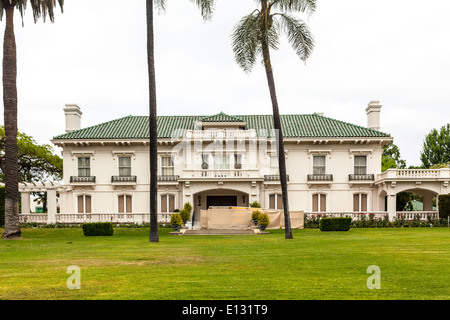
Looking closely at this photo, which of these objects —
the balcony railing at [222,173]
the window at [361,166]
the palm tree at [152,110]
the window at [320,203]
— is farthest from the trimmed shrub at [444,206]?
the palm tree at [152,110]

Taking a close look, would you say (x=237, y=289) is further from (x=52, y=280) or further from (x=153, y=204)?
(x=153, y=204)

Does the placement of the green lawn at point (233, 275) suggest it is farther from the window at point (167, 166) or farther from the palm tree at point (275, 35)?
the window at point (167, 166)

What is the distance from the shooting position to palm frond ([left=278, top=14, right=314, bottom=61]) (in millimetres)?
22094

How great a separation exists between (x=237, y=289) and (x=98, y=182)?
32686 mm

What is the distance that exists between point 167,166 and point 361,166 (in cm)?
1734

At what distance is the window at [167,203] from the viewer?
38.2m

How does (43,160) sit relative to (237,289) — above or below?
above

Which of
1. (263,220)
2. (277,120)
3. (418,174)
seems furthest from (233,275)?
(418,174)

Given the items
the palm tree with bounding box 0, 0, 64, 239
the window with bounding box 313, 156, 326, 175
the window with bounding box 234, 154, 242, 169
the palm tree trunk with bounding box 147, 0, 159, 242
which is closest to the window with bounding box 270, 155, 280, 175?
the window with bounding box 234, 154, 242, 169

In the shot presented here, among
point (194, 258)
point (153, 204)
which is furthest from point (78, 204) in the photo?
point (194, 258)

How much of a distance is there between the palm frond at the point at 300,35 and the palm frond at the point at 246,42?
5.12 ft

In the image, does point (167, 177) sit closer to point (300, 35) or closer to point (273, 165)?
point (273, 165)

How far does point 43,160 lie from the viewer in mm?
47531

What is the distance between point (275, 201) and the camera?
38000mm
